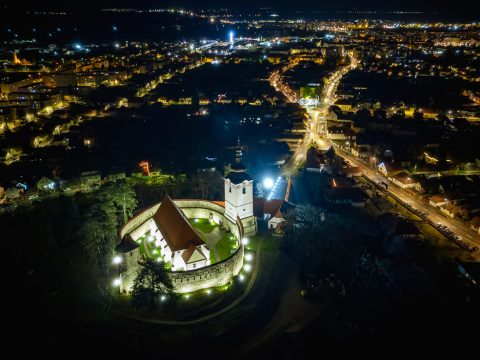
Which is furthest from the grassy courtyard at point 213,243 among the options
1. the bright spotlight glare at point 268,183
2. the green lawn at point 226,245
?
the bright spotlight glare at point 268,183

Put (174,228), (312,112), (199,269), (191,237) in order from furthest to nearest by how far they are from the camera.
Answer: (312,112)
(174,228)
(191,237)
(199,269)

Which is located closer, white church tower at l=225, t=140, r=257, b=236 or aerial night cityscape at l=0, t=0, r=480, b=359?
aerial night cityscape at l=0, t=0, r=480, b=359

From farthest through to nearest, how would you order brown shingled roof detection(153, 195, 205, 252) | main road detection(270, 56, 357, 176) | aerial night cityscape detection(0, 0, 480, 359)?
main road detection(270, 56, 357, 176) → brown shingled roof detection(153, 195, 205, 252) → aerial night cityscape detection(0, 0, 480, 359)

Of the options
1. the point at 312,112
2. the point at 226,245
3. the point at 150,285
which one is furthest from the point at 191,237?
the point at 312,112

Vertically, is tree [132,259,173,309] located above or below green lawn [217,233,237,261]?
above

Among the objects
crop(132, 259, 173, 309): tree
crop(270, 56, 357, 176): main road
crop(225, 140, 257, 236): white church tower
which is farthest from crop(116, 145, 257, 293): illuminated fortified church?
crop(270, 56, 357, 176): main road

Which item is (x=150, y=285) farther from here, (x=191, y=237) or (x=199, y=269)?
(x=191, y=237)

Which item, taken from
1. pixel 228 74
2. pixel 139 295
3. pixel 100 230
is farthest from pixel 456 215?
pixel 228 74

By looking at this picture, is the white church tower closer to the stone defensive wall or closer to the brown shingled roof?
the stone defensive wall
